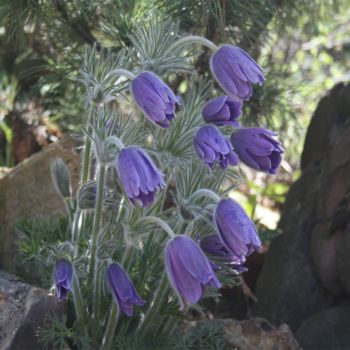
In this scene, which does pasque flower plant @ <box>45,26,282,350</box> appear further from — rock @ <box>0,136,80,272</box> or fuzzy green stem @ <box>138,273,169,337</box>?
rock @ <box>0,136,80,272</box>

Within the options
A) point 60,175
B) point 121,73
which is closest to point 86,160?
point 60,175

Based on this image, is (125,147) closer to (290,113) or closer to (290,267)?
(290,267)

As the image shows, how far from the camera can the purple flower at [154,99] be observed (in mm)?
1650

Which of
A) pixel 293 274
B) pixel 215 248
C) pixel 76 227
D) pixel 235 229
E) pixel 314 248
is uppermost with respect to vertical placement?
pixel 235 229

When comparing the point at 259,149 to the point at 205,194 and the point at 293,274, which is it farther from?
the point at 293,274

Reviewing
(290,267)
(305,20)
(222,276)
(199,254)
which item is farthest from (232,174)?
Result: (305,20)

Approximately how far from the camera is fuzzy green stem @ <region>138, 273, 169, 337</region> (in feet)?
6.05

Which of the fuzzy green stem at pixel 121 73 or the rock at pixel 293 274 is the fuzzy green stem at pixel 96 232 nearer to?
the fuzzy green stem at pixel 121 73

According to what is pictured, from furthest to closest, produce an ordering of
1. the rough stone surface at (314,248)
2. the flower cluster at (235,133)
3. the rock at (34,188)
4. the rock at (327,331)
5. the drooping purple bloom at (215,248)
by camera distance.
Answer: the rock at (34,188) < the rough stone surface at (314,248) < the rock at (327,331) < the drooping purple bloom at (215,248) < the flower cluster at (235,133)

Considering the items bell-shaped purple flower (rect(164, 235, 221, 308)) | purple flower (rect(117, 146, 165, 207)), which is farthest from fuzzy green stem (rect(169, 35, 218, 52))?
bell-shaped purple flower (rect(164, 235, 221, 308))

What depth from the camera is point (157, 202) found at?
6.32ft

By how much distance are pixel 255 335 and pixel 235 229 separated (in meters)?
0.59

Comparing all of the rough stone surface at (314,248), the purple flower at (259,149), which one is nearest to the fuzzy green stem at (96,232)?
the purple flower at (259,149)

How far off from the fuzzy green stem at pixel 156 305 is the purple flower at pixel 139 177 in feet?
1.00
